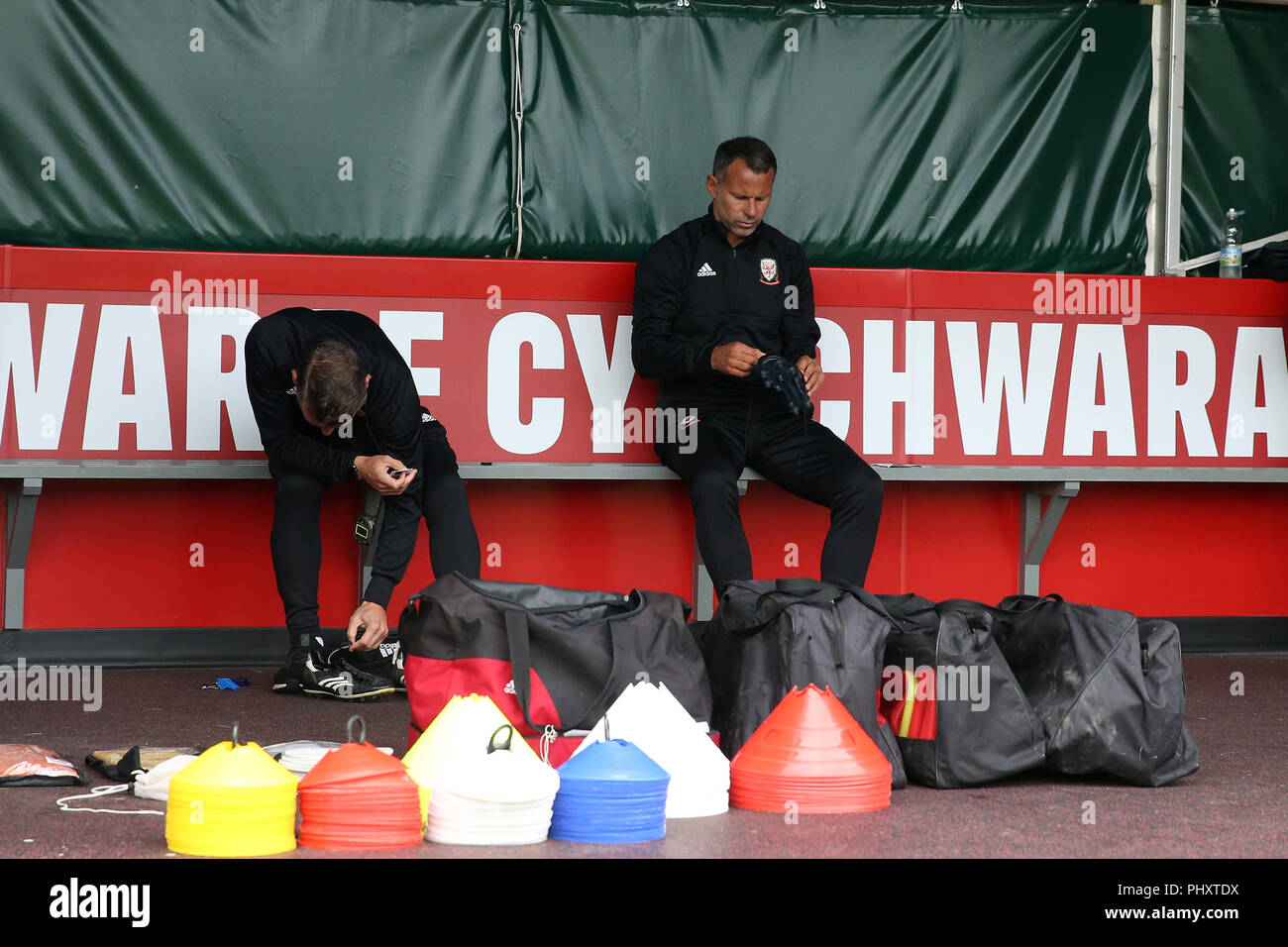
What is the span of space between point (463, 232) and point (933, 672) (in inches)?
112

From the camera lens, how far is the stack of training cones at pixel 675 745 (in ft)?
8.23

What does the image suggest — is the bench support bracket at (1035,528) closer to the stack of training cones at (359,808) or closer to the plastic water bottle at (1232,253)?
the plastic water bottle at (1232,253)

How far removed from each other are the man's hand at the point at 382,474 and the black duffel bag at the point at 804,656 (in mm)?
1249

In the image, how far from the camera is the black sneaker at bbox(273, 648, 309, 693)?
395 centimetres

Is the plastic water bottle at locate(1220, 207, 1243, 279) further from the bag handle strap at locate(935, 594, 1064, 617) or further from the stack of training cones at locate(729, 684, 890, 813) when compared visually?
the stack of training cones at locate(729, 684, 890, 813)

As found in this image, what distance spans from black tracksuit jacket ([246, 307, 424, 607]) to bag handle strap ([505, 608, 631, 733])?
1117 mm

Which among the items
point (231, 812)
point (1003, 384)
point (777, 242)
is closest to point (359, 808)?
point (231, 812)

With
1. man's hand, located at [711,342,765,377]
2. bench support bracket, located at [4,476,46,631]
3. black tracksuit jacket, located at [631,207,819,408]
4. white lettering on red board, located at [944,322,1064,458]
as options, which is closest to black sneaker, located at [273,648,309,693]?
bench support bracket, located at [4,476,46,631]

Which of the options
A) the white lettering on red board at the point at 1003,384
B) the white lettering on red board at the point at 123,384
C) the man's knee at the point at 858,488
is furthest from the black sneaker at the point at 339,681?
the white lettering on red board at the point at 1003,384

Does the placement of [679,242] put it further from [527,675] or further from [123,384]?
[527,675]

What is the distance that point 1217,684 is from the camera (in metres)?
4.28

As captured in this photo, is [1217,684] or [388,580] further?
[1217,684]
